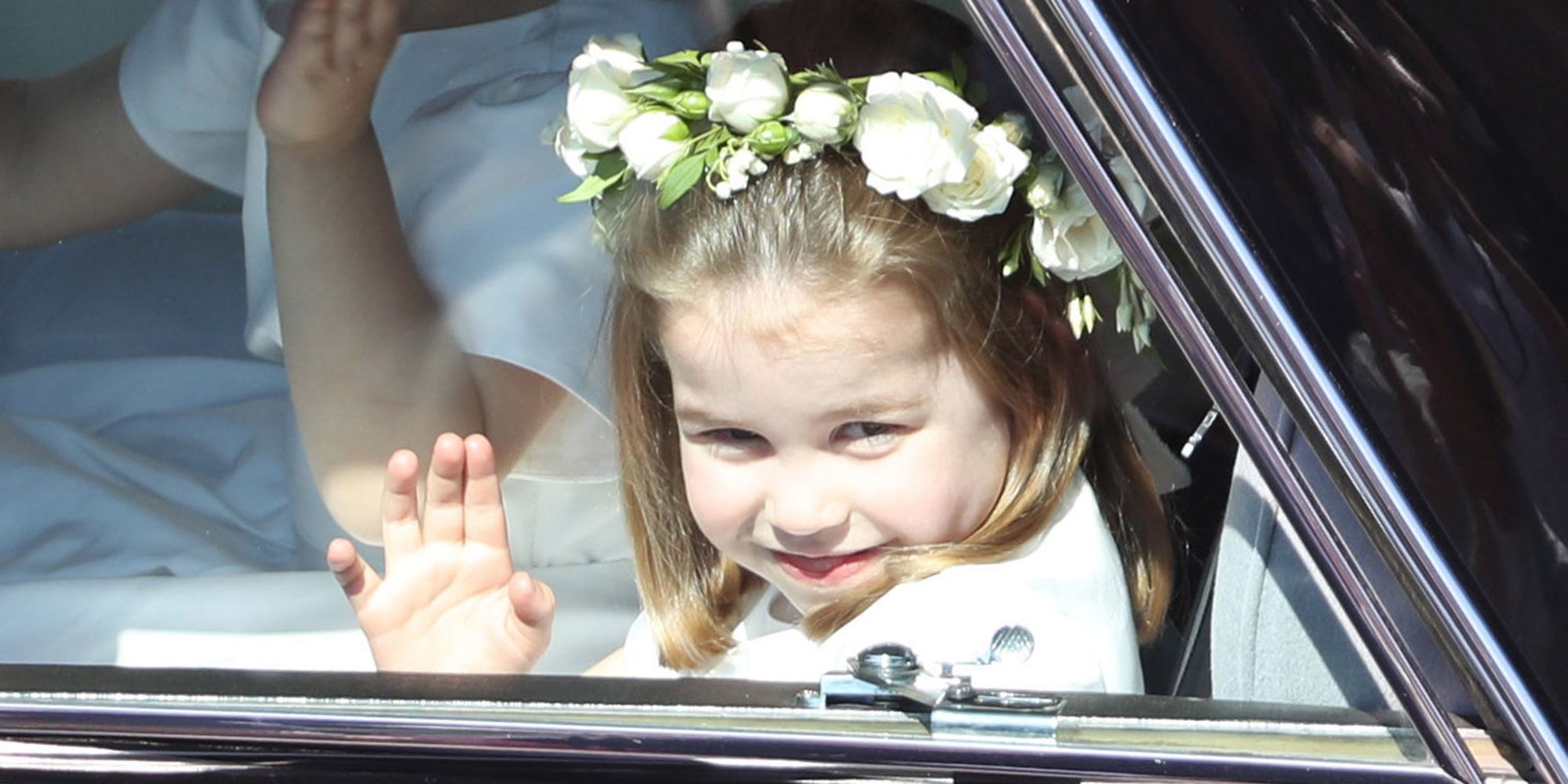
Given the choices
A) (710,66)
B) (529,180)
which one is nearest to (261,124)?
(529,180)

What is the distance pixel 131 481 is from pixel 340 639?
8.5 inches

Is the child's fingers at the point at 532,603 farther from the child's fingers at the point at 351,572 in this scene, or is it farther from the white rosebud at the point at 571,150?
the white rosebud at the point at 571,150

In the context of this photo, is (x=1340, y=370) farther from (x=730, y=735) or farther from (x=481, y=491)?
(x=481, y=491)

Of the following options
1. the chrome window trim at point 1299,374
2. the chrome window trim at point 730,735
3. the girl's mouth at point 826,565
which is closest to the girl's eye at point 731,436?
the girl's mouth at point 826,565

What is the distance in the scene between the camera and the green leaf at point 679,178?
1471 mm

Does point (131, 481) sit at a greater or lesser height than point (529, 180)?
lesser

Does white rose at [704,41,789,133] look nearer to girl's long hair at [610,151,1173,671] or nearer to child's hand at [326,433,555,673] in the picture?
girl's long hair at [610,151,1173,671]

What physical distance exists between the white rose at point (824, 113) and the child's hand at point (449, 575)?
34cm

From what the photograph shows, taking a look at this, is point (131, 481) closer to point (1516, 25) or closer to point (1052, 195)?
point (1052, 195)

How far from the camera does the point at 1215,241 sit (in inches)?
38.9

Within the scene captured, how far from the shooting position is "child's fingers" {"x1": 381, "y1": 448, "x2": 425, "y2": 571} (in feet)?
4.61

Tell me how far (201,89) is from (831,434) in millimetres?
544

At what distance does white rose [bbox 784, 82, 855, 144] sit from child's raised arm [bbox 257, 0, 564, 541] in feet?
0.96

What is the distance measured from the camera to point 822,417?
4.89ft
